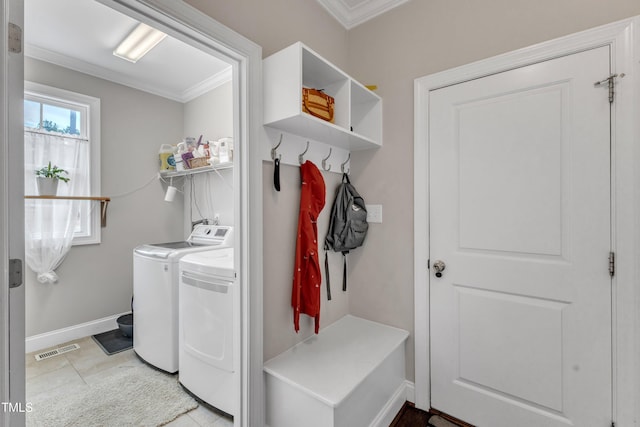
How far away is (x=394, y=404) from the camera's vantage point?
5.63ft

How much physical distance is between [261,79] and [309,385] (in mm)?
1535

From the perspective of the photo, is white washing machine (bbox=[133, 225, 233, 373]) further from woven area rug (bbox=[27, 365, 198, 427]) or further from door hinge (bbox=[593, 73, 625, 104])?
door hinge (bbox=[593, 73, 625, 104])

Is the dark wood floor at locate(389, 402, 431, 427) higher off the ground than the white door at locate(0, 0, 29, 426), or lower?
lower

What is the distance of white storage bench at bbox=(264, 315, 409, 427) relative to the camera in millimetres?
1298

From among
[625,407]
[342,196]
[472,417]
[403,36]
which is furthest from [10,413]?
[403,36]

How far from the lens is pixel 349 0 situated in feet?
6.51

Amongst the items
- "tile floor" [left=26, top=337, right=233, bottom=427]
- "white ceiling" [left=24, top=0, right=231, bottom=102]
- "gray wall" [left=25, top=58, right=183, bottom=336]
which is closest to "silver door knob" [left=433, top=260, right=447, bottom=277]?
"tile floor" [left=26, top=337, right=233, bottom=427]

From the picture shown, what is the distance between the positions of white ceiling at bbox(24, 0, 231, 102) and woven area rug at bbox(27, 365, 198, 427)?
2715 mm

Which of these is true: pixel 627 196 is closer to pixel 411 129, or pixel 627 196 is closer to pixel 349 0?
pixel 411 129

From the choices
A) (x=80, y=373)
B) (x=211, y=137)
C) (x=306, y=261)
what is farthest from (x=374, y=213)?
(x=80, y=373)

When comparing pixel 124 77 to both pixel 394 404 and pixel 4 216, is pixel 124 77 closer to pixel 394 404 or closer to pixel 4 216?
pixel 4 216

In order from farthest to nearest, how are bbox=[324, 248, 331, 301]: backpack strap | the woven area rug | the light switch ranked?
the light switch → bbox=[324, 248, 331, 301]: backpack strap → the woven area rug

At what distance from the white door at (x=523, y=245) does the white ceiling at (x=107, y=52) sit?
235 cm

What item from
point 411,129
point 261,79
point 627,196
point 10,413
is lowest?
point 10,413
